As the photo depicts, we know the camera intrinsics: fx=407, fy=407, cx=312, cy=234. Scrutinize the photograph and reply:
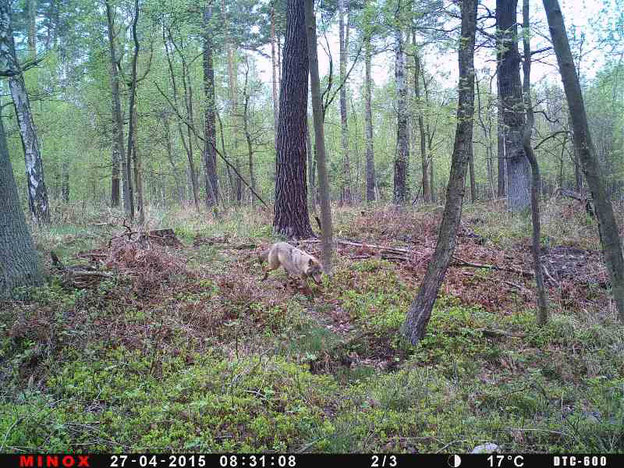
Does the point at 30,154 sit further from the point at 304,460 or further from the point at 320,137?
the point at 304,460

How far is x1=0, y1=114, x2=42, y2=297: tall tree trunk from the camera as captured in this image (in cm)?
491

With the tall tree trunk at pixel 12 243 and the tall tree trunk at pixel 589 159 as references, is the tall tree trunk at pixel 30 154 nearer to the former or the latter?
the tall tree trunk at pixel 12 243

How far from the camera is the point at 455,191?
14.3 ft

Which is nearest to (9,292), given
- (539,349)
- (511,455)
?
(511,455)

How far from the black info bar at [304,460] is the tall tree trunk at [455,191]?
1.94m

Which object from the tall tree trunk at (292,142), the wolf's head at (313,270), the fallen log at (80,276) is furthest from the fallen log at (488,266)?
the fallen log at (80,276)

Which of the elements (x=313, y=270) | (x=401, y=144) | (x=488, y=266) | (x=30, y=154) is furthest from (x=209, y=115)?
(x=488, y=266)

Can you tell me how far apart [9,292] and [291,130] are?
6.15 meters

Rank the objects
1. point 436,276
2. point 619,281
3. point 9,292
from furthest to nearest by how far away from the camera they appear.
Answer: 1. point 9,292
2. point 436,276
3. point 619,281

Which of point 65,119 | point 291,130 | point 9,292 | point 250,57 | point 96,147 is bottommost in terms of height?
point 9,292

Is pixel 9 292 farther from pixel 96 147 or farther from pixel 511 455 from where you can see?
pixel 96 147

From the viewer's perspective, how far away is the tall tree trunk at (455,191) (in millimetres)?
4305

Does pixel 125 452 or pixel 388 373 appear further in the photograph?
pixel 388 373

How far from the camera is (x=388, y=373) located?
4.02 metres
